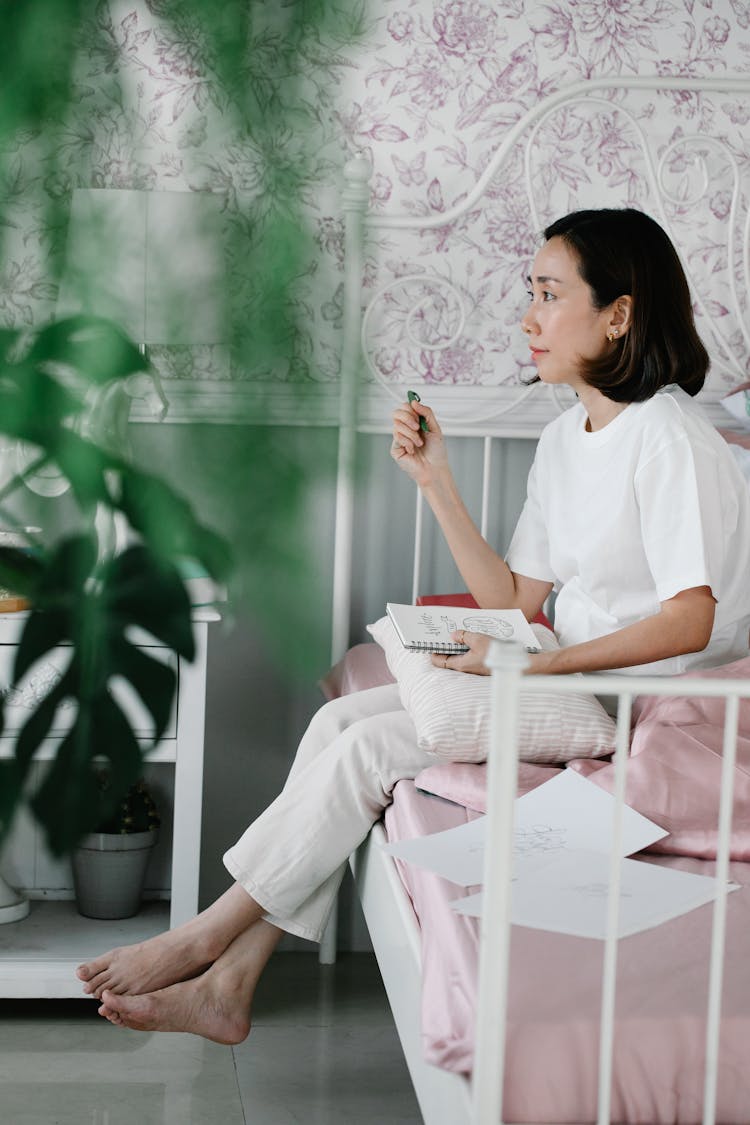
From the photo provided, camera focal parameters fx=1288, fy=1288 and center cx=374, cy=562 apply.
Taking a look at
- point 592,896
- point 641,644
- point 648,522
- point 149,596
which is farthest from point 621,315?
point 149,596

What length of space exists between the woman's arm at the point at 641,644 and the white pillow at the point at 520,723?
0.05m

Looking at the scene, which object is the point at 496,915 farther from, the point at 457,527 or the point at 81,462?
the point at 457,527

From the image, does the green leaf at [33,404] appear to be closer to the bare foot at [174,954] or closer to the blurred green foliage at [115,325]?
the blurred green foliage at [115,325]

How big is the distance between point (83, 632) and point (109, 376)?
4cm

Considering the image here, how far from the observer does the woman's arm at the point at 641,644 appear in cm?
166

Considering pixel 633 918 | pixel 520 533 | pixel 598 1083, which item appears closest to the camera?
pixel 598 1083

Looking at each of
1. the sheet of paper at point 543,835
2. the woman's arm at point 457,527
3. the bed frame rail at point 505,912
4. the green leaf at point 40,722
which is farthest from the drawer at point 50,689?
the woman's arm at point 457,527

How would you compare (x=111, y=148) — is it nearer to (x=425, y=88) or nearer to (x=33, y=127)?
(x=33, y=127)

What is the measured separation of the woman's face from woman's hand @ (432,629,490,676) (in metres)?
0.43

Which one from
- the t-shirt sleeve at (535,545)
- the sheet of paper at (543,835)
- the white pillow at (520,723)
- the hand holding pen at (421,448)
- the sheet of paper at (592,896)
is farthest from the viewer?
the t-shirt sleeve at (535,545)

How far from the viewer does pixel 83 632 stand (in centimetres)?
21

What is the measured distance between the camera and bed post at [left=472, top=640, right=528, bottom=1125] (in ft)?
2.96

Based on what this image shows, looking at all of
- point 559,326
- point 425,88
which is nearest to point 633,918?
point 559,326

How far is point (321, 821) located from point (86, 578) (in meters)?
1.52
